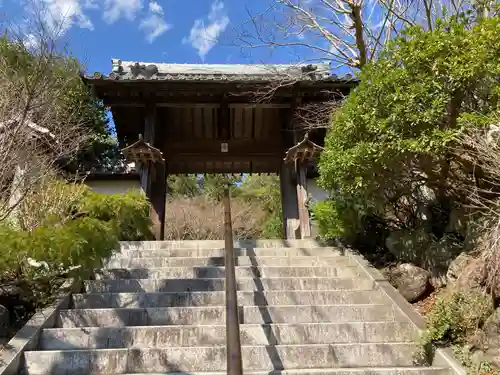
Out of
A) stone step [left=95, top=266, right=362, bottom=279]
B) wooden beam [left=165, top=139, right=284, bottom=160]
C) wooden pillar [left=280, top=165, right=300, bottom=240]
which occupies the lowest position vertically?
stone step [left=95, top=266, right=362, bottom=279]

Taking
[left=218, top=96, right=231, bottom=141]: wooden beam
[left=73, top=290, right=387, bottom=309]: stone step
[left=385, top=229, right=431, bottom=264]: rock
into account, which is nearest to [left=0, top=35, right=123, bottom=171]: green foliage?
[left=218, top=96, right=231, bottom=141]: wooden beam

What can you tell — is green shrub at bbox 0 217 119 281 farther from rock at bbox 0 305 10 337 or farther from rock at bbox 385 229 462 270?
rock at bbox 385 229 462 270

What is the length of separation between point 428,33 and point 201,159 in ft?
24.0

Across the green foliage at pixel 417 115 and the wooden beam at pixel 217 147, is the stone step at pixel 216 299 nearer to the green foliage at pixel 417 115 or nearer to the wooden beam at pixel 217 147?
the green foliage at pixel 417 115

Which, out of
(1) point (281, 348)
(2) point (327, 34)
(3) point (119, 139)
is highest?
(2) point (327, 34)

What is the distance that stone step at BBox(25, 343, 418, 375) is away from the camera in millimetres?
3799

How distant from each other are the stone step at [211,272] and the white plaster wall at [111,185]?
5.29 metres

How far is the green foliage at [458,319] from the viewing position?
404cm

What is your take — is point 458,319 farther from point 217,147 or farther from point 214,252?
point 217,147

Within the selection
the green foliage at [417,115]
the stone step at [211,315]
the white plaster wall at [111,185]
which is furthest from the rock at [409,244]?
the white plaster wall at [111,185]

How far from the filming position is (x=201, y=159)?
11.6m

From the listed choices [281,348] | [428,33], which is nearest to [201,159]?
[428,33]

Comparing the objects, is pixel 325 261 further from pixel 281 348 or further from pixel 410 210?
pixel 281 348

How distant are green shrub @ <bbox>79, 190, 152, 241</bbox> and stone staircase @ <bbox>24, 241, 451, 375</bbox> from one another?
1172 millimetres
